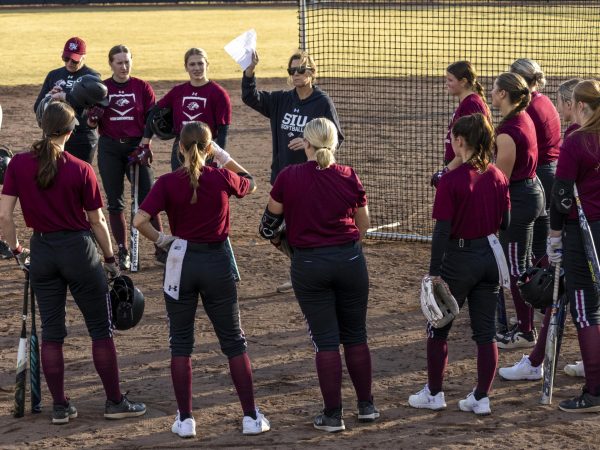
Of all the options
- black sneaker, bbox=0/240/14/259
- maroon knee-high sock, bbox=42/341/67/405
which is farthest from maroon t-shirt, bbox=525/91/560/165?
black sneaker, bbox=0/240/14/259

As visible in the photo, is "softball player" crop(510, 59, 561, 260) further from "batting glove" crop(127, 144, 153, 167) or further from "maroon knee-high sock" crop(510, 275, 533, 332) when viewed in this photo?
"batting glove" crop(127, 144, 153, 167)

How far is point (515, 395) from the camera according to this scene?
7.34 meters

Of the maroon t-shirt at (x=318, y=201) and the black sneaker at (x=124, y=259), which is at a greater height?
the maroon t-shirt at (x=318, y=201)

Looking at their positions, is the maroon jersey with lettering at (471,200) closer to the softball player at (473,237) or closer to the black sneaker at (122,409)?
the softball player at (473,237)

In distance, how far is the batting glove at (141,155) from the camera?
10344 mm

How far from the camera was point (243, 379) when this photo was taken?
6.64 meters

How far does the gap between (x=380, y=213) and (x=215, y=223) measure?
6.74 m

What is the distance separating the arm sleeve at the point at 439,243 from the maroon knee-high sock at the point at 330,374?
0.82 metres

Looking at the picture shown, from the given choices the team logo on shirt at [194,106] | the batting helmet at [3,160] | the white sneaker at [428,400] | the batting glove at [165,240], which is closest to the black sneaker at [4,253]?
the team logo on shirt at [194,106]

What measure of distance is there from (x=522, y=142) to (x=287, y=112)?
7.79 feet

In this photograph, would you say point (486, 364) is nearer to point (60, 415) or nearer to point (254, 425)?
point (254, 425)

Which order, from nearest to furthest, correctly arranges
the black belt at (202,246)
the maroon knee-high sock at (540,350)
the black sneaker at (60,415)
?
the black belt at (202,246) → the black sneaker at (60,415) → the maroon knee-high sock at (540,350)

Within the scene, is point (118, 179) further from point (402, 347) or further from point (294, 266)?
point (294, 266)

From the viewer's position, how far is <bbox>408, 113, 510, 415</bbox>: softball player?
6586 mm
